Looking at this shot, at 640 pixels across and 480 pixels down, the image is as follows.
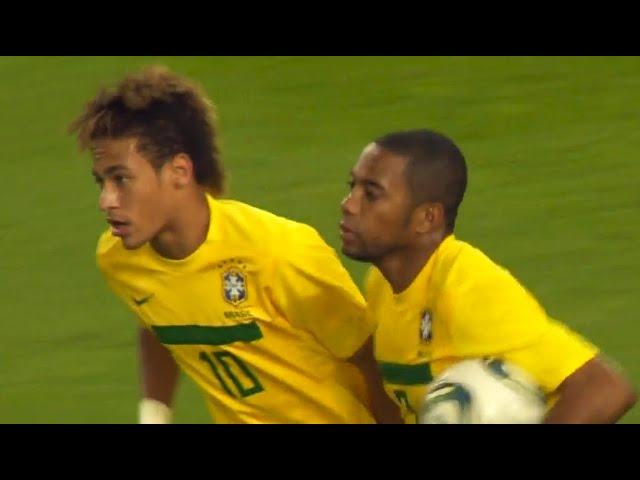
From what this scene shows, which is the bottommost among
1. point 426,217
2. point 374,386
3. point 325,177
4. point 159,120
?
point 374,386

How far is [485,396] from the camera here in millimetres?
6957

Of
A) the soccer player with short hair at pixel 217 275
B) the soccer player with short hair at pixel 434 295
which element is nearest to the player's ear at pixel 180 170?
the soccer player with short hair at pixel 217 275

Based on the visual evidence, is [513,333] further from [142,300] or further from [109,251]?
[109,251]

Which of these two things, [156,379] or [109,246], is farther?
[156,379]

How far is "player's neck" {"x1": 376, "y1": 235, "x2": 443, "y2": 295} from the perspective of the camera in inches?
290

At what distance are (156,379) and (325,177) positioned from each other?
197 inches

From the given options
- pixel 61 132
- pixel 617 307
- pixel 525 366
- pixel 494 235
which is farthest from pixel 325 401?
pixel 61 132

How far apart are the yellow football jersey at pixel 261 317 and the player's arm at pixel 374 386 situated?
4cm

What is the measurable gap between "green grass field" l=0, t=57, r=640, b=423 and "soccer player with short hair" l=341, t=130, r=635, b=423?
259 cm

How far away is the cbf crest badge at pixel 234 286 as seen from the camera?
25.3 ft

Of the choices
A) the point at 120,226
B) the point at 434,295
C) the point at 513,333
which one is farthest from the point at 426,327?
the point at 120,226

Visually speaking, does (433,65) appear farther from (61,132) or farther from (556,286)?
(556,286)
